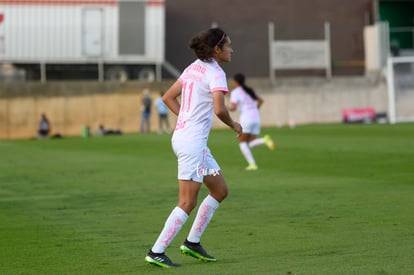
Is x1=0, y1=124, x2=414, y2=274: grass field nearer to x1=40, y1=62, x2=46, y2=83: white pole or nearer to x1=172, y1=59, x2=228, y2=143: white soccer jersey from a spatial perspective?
x1=172, y1=59, x2=228, y2=143: white soccer jersey

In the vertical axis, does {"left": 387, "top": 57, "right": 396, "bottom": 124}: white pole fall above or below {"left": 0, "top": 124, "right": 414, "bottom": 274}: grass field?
above

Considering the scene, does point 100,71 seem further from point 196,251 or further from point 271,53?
point 196,251

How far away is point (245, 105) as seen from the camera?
21891mm

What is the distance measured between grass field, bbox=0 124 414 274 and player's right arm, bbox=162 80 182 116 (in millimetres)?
1344

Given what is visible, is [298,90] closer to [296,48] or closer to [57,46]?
[296,48]

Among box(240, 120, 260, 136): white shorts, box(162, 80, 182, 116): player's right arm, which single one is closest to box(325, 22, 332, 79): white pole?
box(240, 120, 260, 136): white shorts

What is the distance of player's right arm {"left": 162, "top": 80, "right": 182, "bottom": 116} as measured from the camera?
8895 millimetres

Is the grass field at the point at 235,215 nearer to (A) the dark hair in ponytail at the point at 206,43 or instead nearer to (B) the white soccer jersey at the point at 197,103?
(B) the white soccer jersey at the point at 197,103

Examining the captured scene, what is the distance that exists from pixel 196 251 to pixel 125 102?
37030 millimetres

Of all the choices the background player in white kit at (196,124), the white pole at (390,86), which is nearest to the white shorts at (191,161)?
the background player in white kit at (196,124)

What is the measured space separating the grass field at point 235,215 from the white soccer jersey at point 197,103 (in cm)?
112

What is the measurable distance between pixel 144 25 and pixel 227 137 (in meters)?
11.3

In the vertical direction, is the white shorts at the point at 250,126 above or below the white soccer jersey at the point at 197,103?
above

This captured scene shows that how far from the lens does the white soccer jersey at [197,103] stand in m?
8.60
